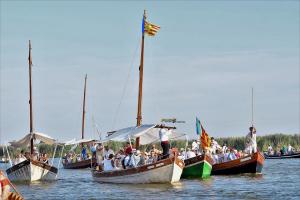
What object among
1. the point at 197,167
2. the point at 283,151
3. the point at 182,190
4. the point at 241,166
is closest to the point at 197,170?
the point at 197,167

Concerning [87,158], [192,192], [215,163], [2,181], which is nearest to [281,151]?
[87,158]

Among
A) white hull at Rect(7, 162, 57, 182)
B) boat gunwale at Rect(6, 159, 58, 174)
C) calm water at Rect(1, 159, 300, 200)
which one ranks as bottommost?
calm water at Rect(1, 159, 300, 200)

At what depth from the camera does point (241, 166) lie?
166 feet

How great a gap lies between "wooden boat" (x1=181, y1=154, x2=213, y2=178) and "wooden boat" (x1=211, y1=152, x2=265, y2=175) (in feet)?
10.8

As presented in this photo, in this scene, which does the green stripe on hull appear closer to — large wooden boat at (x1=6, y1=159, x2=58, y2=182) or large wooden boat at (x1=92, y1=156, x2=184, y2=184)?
large wooden boat at (x1=92, y1=156, x2=184, y2=184)

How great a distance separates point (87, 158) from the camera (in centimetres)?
7781

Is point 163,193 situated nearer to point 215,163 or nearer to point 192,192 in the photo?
point 192,192

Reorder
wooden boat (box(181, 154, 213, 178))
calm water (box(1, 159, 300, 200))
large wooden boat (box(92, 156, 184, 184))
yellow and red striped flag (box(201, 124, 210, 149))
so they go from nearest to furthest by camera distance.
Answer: calm water (box(1, 159, 300, 200)) → large wooden boat (box(92, 156, 184, 184)) → wooden boat (box(181, 154, 213, 178)) → yellow and red striped flag (box(201, 124, 210, 149))

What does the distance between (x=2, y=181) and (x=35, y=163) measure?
22350mm

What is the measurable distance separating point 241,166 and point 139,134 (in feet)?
30.9

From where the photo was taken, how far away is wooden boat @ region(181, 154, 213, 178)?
4659cm

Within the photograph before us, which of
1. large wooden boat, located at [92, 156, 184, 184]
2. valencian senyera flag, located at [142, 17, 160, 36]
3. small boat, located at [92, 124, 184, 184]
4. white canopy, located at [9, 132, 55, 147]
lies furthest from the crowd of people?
large wooden boat, located at [92, 156, 184, 184]

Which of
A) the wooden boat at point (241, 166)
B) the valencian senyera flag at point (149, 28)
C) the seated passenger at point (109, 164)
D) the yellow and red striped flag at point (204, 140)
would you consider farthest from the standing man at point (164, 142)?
the valencian senyera flag at point (149, 28)

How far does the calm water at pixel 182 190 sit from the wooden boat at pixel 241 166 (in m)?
2.05
